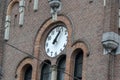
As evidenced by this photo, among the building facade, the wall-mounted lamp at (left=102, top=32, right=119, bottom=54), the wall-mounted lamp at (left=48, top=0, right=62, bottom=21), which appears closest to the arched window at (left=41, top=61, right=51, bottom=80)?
the building facade

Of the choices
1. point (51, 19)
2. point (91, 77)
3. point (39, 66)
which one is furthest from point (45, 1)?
point (91, 77)

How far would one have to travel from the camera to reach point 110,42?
2598 centimetres

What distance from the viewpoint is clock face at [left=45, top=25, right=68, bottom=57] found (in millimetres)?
28594

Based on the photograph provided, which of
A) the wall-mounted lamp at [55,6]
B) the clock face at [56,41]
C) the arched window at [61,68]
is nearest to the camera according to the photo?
the arched window at [61,68]

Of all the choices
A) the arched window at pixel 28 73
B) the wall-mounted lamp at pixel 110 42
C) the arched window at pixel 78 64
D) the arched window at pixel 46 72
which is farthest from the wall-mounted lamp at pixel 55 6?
the wall-mounted lamp at pixel 110 42

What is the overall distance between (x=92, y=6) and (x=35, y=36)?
4.05 meters

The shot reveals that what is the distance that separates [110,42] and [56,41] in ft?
12.5

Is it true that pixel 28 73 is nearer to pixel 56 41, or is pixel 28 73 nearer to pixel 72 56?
pixel 56 41

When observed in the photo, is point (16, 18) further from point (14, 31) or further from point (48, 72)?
point (48, 72)

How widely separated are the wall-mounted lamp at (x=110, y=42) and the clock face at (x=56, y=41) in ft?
9.72

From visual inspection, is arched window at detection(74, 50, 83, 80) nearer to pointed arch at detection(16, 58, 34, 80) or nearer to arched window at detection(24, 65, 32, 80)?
pointed arch at detection(16, 58, 34, 80)

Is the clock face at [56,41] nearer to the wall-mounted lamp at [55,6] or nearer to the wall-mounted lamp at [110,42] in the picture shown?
the wall-mounted lamp at [55,6]

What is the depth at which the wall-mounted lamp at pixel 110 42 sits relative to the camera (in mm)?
25914

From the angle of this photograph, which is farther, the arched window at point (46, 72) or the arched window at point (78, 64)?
the arched window at point (46, 72)
